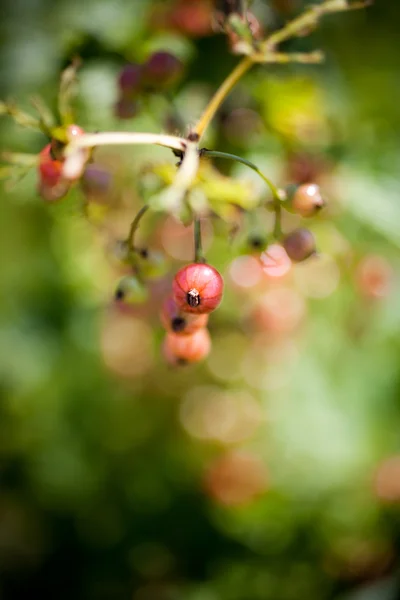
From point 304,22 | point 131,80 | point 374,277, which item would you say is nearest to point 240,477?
point 374,277

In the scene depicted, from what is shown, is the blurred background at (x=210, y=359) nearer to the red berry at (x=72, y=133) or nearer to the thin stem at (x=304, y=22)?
the thin stem at (x=304, y=22)

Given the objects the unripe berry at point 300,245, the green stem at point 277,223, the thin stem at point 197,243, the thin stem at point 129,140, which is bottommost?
the thin stem at point 197,243

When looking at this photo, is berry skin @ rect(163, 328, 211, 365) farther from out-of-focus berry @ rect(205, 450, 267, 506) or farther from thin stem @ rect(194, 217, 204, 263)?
out-of-focus berry @ rect(205, 450, 267, 506)

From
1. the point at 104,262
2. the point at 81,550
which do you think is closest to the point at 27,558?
the point at 81,550

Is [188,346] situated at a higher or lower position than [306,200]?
lower

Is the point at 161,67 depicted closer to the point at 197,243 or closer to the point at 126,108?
the point at 126,108

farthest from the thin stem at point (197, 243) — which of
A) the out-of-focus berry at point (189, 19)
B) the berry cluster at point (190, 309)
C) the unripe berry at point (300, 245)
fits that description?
the out-of-focus berry at point (189, 19)

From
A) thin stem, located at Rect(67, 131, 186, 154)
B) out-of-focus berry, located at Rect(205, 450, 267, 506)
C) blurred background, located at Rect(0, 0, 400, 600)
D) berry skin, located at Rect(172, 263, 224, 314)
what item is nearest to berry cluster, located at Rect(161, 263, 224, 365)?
berry skin, located at Rect(172, 263, 224, 314)
